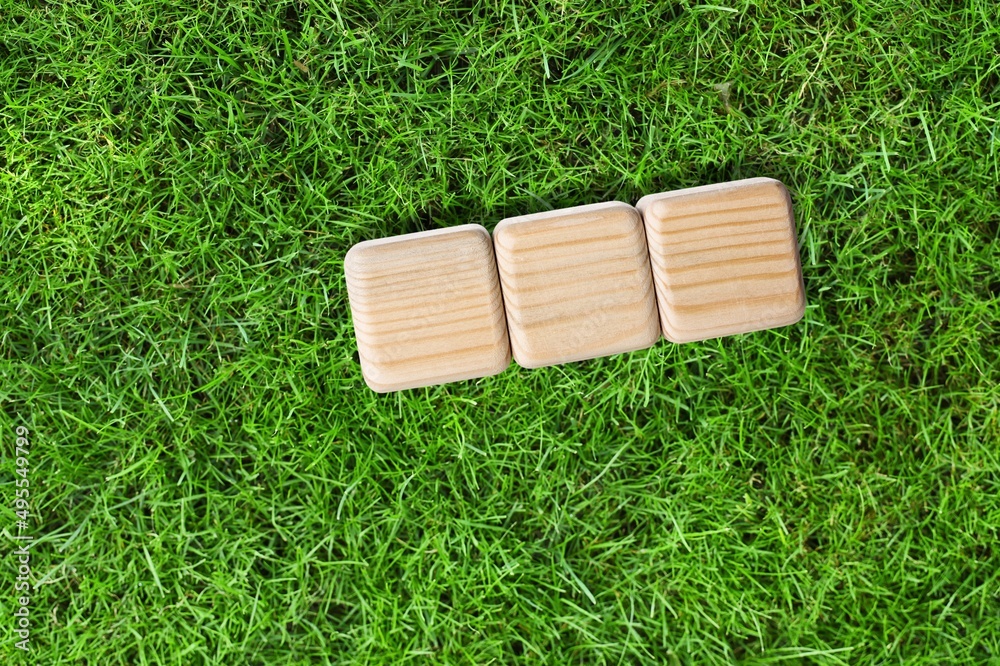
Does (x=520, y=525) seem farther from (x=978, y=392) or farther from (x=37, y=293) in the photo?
(x=37, y=293)

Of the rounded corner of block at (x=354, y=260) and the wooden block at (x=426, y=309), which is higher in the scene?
the rounded corner of block at (x=354, y=260)

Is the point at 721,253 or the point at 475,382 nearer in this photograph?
the point at 721,253

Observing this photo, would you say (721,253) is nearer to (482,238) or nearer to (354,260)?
(482,238)

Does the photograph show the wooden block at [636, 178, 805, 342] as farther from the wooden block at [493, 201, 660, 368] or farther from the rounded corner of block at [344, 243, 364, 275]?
the rounded corner of block at [344, 243, 364, 275]

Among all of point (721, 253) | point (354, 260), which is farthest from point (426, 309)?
point (721, 253)

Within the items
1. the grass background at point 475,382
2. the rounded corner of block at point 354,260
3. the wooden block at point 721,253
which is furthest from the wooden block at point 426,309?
the wooden block at point 721,253

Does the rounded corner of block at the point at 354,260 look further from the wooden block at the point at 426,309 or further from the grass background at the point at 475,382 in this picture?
the grass background at the point at 475,382
